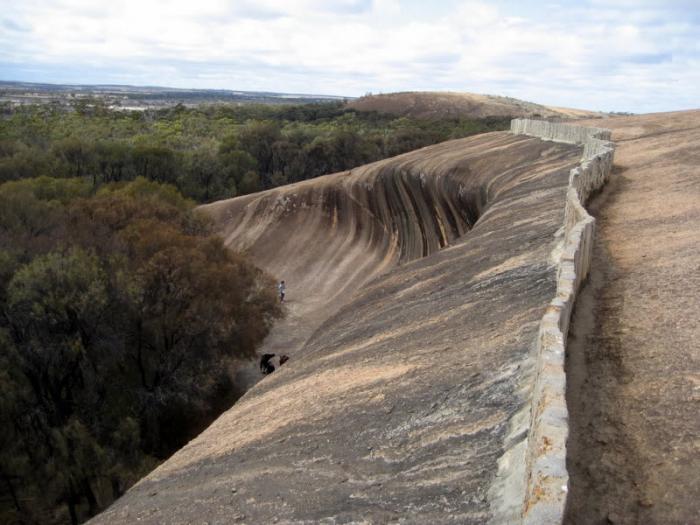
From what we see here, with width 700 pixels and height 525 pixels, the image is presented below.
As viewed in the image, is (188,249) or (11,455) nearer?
(11,455)

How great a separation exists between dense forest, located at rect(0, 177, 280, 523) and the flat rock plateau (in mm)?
7391

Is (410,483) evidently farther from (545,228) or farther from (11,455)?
(11,455)

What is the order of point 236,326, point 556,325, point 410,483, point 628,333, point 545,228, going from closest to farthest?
1. point 410,483
2. point 556,325
3. point 628,333
4. point 545,228
5. point 236,326

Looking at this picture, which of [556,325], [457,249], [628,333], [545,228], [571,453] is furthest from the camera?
[457,249]

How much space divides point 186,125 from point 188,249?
68.7 meters

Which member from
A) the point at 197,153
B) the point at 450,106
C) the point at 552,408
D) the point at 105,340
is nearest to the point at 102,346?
the point at 105,340

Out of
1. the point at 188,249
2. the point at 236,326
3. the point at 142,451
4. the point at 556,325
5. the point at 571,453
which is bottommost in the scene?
the point at 142,451

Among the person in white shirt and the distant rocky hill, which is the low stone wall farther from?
the distant rocky hill

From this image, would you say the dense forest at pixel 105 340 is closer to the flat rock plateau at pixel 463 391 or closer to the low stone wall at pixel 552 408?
the flat rock plateau at pixel 463 391

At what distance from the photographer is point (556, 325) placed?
22.7ft

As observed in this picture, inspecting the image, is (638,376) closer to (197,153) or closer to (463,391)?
(463,391)

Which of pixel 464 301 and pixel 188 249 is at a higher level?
pixel 464 301

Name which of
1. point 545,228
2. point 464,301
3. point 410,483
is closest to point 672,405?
point 410,483

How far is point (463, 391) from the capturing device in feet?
25.3
